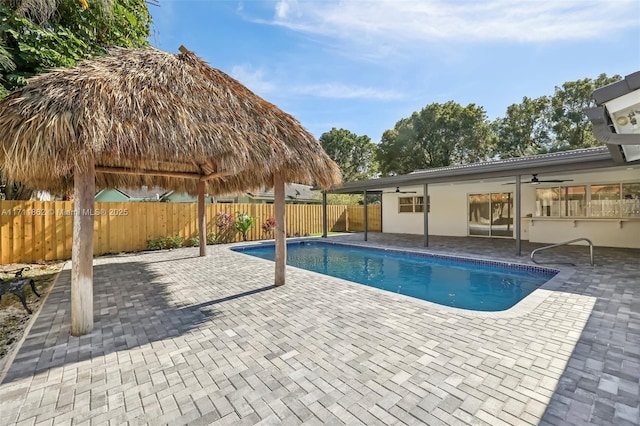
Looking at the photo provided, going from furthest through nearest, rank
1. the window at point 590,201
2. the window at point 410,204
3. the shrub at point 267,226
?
the window at point 410,204
the shrub at point 267,226
the window at point 590,201

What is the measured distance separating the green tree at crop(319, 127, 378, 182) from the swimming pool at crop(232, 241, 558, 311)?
27.8 m

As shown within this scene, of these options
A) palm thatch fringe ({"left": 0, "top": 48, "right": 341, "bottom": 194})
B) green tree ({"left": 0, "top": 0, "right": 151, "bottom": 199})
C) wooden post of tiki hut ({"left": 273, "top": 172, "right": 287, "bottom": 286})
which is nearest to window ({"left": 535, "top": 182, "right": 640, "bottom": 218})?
palm thatch fringe ({"left": 0, "top": 48, "right": 341, "bottom": 194})

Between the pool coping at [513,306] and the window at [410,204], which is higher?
the window at [410,204]

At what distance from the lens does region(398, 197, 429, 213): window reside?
17156mm

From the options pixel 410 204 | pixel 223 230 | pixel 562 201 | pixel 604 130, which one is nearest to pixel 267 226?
pixel 223 230

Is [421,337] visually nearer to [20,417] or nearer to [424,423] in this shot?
[424,423]

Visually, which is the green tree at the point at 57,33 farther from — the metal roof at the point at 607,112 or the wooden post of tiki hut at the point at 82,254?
the metal roof at the point at 607,112

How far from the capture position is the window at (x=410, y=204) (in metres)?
17.2

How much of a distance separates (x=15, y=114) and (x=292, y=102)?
1989cm

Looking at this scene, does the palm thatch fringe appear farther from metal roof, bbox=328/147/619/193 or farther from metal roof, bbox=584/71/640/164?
metal roof, bbox=328/147/619/193

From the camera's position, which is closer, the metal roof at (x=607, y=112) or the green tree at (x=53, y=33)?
the metal roof at (x=607, y=112)

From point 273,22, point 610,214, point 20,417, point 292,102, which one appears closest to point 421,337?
point 20,417

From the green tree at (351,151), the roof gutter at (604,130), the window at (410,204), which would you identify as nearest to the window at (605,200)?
the window at (410,204)

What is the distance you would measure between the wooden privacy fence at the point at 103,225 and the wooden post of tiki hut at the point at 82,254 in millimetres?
3613
